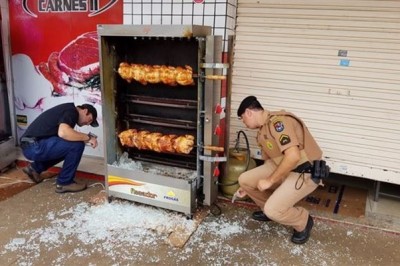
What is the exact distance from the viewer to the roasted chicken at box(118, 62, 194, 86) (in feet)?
12.2

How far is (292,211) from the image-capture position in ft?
11.6

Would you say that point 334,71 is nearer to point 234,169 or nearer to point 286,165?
point 286,165

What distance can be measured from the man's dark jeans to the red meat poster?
2.58ft

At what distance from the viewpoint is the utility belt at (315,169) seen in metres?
3.48

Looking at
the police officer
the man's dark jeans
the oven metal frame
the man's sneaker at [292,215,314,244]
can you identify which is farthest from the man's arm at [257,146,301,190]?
the man's dark jeans

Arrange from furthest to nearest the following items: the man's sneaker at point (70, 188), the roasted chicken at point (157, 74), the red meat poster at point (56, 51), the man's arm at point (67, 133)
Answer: the red meat poster at point (56, 51)
the man's sneaker at point (70, 188)
the man's arm at point (67, 133)
the roasted chicken at point (157, 74)

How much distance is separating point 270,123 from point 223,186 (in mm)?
1369

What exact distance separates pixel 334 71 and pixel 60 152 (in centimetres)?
343

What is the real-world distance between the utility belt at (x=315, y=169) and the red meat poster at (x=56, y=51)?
2.98m

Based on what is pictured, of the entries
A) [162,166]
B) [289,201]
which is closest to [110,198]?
[162,166]

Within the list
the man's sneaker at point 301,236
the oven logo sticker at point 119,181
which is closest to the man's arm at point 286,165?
the man's sneaker at point 301,236

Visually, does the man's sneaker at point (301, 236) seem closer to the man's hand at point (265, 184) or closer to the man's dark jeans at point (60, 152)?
the man's hand at point (265, 184)

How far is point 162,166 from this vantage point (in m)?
4.39

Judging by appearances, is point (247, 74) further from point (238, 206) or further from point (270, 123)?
point (238, 206)
